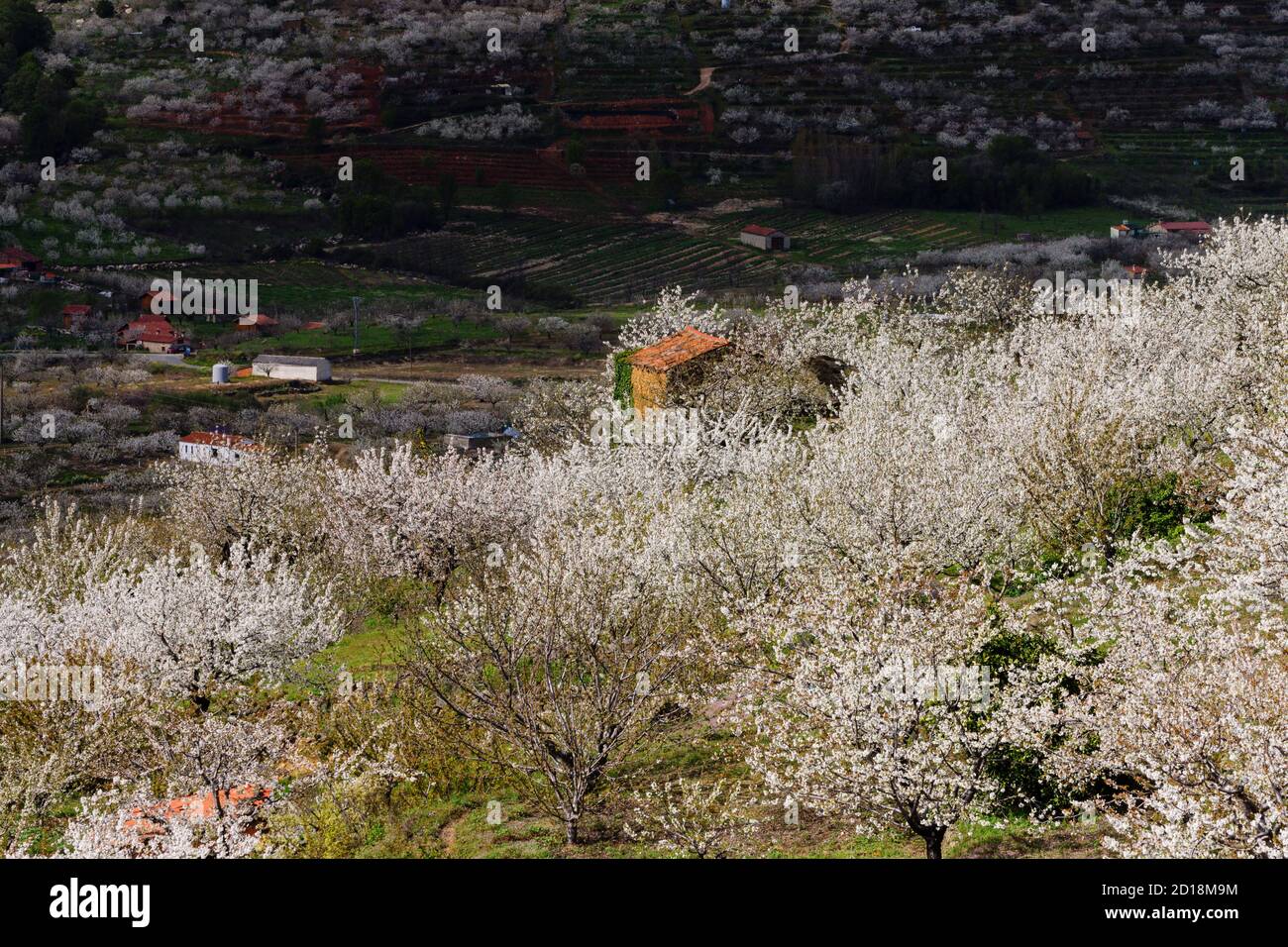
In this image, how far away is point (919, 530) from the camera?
26.1 meters

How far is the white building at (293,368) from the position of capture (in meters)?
106

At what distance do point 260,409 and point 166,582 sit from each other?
6971 cm

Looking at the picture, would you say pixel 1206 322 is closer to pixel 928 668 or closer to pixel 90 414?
pixel 928 668

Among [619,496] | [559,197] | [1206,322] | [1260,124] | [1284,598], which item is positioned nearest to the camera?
[1284,598]

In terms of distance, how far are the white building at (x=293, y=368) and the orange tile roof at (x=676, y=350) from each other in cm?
5395

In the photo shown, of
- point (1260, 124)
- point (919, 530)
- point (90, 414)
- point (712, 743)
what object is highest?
point (1260, 124)

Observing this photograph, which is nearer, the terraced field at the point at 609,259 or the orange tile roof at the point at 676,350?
the orange tile roof at the point at 676,350

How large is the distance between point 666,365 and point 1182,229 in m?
90.6

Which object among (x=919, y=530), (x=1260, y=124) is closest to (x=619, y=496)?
(x=919, y=530)

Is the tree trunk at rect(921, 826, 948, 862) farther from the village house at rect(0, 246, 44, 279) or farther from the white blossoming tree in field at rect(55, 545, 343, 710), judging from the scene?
the village house at rect(0, 246, 44, 279)

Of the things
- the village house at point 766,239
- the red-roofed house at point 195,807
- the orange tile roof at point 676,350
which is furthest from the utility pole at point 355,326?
the red-roofed house at point 195,807

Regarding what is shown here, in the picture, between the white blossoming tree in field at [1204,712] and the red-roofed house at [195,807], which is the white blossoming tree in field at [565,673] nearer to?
the red-roofed house at [195,807]

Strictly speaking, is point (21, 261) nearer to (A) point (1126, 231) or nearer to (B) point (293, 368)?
(B) point (293, 368)

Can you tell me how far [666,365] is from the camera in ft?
179
